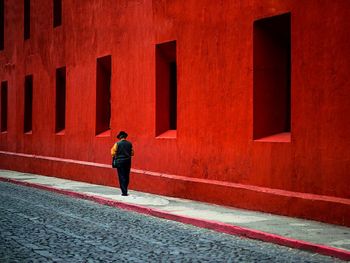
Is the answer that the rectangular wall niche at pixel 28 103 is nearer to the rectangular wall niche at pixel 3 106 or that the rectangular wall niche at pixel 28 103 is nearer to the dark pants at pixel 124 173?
the rectangular wall niche at pixel 3 106

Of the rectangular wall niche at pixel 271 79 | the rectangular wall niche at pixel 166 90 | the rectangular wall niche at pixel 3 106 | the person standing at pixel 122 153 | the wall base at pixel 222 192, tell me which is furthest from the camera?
the rectangular wall niche at pixel 3 106

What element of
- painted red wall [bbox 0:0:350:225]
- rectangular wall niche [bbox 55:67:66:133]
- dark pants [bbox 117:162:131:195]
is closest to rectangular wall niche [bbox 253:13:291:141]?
painted red wall [bbox 0:0:350:225]

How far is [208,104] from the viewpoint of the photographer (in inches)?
514

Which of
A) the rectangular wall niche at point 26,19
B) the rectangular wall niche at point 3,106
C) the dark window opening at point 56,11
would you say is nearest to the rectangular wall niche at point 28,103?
the rectangular wall niche at point 26,19

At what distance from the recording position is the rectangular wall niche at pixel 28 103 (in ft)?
79.3

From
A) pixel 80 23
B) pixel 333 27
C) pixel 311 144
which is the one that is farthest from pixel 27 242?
pixel 80 23

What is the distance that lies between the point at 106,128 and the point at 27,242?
427 inches

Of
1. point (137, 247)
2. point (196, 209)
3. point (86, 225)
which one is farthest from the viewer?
point (196, 209)

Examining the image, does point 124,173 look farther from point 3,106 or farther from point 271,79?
point 3,106

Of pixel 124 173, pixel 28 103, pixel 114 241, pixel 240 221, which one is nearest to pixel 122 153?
pixel 124 173

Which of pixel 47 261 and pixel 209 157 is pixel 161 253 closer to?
pixel 47 261

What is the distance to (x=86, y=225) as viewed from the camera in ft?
32.2

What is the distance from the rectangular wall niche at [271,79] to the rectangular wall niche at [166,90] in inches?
145

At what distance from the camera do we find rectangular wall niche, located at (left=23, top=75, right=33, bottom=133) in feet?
79.3
